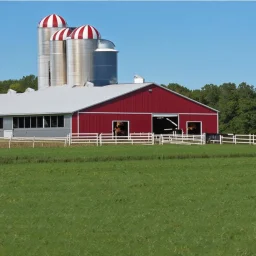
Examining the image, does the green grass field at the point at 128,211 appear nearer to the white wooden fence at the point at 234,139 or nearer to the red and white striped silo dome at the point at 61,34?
the white wooden fence at the point at 234,139

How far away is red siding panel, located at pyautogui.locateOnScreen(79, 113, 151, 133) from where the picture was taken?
182 ft

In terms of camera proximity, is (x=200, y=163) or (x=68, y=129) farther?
(x=68, y=129)

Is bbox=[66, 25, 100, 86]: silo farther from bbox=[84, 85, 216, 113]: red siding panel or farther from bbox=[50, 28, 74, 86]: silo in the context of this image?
bbox=[84, 85, 216, 113]: red siding panel

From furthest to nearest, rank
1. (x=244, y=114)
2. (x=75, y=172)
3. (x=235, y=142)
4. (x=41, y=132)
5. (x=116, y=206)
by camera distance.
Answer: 1. (x=244, y=114)
2. (x=41, y=132)
3. (x=235, y=142)
4. (x=75, y=172)
5. (x=116, y=206)

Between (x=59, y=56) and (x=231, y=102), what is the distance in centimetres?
4062

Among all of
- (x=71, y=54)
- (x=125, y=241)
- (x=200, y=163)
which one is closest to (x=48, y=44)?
(x=71, y=54)

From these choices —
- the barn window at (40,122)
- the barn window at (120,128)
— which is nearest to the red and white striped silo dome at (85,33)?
the barn window at (40,122)

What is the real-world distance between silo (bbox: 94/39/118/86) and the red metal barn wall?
7404mm

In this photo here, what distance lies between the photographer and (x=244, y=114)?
315 ft

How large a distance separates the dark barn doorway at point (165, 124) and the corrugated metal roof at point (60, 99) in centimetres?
330

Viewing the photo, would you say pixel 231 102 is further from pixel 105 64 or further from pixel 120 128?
pixel 120 128

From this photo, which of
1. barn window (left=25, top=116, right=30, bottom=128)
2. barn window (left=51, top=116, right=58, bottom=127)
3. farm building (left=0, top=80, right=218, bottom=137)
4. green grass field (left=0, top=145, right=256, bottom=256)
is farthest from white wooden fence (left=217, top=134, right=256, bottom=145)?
green grass field (left=0, top=145, right=256, bottom=256)

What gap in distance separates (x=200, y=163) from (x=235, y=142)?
940 inches

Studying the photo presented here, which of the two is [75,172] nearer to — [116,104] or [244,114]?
[116,104]
